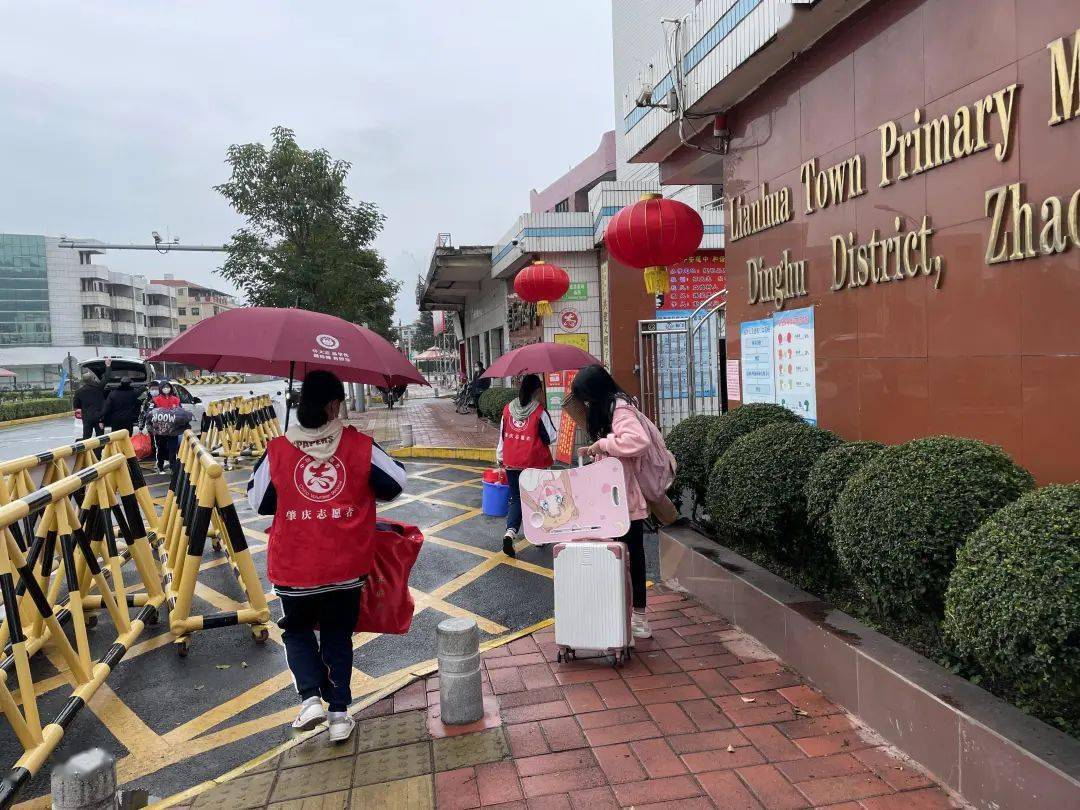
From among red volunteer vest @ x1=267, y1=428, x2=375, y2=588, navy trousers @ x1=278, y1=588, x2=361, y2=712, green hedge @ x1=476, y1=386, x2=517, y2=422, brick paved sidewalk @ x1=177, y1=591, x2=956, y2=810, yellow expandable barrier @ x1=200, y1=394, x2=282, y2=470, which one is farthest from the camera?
green hedge @ x1=476, y1=386, x2=517, y2=422

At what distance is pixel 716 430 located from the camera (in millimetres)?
5367

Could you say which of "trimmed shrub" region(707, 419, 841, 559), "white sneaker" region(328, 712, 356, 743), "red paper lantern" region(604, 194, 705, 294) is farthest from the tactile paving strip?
"red paper lantern" region(604, 194, 705, 294)

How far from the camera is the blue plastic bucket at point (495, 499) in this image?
24.7 ft

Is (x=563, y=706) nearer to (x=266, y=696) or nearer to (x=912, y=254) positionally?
(x=266, y=696)

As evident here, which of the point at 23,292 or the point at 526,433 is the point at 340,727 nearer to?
the point at 526,433

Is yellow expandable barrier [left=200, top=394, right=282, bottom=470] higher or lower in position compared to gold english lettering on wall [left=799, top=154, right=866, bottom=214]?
lower

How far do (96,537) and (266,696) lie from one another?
169 centimetres

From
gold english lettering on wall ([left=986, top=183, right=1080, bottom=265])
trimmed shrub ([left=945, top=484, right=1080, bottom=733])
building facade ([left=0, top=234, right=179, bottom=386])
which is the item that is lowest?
trimmed shrub ([left=945, top=484, right=1080, bottom=733])

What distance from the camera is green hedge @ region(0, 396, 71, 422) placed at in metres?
28.4

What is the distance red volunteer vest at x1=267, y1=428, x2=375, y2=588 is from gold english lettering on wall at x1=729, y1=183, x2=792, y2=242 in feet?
14.1

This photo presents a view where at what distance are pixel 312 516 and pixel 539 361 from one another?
363cm

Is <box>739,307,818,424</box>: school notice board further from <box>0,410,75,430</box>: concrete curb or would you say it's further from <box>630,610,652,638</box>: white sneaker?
<box>0,410,75,430</box>: concrete curb

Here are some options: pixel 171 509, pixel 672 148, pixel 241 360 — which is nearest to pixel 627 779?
pixel 241 360

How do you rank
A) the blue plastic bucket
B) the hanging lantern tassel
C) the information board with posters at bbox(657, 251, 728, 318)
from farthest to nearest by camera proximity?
1. the information board with posters at bbox(657, 251, 728, 318)
2. the blue plastic bucket
3. the hanging lantern tassel
